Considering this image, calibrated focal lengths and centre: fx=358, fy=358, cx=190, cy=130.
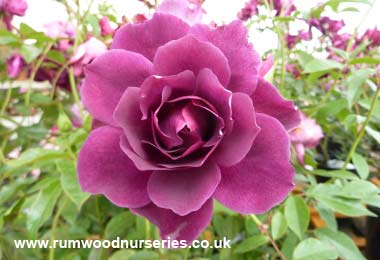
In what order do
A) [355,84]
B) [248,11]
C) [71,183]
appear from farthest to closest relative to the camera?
1. [248,11]
2. [355,84]
3. [71,183]

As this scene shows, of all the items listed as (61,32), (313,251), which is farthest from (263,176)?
(61,32)

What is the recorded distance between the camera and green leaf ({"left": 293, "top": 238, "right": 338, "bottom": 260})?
310mm

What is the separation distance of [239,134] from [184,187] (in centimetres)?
5

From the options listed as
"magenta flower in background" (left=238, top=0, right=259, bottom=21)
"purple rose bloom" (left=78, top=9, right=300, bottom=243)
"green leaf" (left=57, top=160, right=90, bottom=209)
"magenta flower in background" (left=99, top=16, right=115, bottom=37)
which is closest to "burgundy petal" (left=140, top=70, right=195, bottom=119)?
"purple rose bloom" (left=78, top=9, right=300, bottom=243)

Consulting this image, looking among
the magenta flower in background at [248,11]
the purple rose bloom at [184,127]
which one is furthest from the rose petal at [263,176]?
the magenta flower in background at [248,11]

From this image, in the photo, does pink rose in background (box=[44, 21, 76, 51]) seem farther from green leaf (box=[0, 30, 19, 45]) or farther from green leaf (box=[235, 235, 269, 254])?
green leaf (box=[235, 235, 269, 254])

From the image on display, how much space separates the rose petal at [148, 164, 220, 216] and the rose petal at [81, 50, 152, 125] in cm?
5

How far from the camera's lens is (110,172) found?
21 centimetres

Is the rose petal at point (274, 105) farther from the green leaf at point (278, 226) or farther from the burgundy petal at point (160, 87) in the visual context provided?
the green leaf at point (278, 226)

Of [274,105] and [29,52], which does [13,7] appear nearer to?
[29,52]

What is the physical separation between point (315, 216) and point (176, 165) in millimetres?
600

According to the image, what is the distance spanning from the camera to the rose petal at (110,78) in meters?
0.21

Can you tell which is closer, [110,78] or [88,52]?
[110,78]

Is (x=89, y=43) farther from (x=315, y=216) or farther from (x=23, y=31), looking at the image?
(x=315, y=216)
